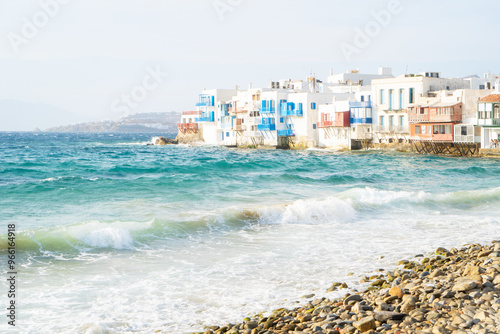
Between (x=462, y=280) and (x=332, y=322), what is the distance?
2.48 metres

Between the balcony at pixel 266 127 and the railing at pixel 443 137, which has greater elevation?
the balcony at pixel 266 127

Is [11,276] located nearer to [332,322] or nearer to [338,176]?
[332,322]

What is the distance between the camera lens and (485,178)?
32250 mm

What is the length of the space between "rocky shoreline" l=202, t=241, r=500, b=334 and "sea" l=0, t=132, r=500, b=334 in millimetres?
739

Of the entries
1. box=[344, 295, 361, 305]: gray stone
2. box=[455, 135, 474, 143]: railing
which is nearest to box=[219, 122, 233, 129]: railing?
box=[455, 135, 474, 143]: railing

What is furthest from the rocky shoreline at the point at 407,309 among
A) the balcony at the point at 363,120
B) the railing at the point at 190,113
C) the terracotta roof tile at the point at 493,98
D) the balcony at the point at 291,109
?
the railing at the point at 190,113

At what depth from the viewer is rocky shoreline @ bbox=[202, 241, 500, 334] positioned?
755 cm

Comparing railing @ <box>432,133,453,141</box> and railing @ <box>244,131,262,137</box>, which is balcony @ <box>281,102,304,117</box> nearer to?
railing @ <box>244,131,262,137</box>

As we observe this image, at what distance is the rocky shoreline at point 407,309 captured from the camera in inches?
297

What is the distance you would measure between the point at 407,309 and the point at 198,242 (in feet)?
26.4

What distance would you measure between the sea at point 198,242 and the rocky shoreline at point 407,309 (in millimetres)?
739

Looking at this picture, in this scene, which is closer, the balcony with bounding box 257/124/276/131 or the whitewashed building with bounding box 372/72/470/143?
the whitewashed building with bounding box 372/72/470/143

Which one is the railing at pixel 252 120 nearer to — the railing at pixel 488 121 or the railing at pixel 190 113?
the railing at pixel 190 113

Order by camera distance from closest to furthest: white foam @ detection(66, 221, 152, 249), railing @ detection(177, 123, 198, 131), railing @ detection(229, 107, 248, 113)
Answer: white foam @ detection(66, 221, 152, 249)
railing @ detection(229, 107, 248, 113)
railing @ detection(177, 123, 198, 131)
